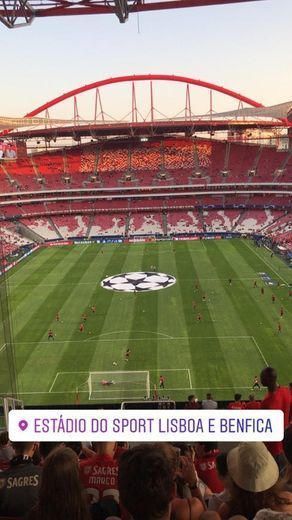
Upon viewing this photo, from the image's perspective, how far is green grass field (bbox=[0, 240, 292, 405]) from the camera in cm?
2497

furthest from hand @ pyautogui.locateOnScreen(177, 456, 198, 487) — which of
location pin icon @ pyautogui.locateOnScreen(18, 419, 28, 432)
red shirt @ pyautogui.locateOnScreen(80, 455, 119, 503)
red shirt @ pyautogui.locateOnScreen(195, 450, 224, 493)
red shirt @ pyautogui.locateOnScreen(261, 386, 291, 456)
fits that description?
red shirt @ pyautogui.locateOnScreen(261, 386, 291, 456)

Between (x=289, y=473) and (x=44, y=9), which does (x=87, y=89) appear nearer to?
(x=44, y=9)

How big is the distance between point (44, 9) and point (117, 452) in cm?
1390

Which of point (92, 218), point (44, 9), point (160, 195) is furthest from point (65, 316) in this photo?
point (160, 195)

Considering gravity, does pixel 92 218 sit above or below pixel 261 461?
below

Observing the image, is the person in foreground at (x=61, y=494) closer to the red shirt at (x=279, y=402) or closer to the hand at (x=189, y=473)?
the hand at (x=189, y=473)

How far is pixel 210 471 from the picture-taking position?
6109 mm

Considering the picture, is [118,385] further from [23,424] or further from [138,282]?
[23,424]

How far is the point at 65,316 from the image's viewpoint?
35.5 meters

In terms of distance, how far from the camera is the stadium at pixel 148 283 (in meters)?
4.54

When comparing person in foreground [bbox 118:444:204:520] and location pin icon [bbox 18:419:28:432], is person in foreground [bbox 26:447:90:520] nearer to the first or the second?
person in foreground [bbox 118:444:204:520]

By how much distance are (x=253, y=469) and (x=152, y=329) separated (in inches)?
1119

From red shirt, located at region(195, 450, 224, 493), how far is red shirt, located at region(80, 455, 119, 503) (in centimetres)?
147

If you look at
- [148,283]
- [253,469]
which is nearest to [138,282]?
[148,283]
